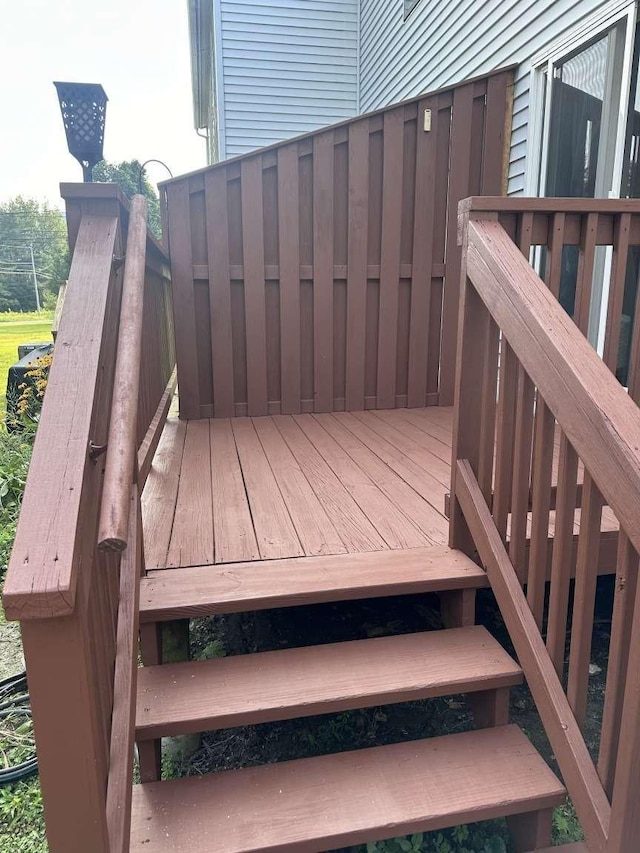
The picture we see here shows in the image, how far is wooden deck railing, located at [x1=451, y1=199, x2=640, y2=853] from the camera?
109 cm

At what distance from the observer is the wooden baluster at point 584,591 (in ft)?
3.97

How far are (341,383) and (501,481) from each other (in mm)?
2397

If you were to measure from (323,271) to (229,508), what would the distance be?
202cm

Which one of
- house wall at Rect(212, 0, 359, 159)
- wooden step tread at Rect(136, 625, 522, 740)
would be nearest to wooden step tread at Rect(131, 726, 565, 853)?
wooden step tread at Rect(136, 625, 522, 740)

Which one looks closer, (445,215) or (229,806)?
(229,806)

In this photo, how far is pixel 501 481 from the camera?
1.68 m

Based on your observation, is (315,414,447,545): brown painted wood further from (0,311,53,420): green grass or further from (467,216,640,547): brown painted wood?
(0,311,53,420): green grass

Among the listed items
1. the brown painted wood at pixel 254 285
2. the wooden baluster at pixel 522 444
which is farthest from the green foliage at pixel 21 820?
the brown painted wood at pixel 254 285

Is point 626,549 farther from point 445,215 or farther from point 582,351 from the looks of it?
point 445,215

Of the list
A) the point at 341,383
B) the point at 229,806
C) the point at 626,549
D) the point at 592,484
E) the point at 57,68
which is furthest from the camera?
the point at 57,68

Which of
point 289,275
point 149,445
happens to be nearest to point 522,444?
point 149,445

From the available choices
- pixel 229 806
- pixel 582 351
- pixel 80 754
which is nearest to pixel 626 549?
pixel 582 351

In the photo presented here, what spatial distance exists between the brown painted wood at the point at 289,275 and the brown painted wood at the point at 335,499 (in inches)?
19.8

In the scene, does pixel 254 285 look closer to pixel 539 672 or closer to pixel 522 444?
pixel 522 444
